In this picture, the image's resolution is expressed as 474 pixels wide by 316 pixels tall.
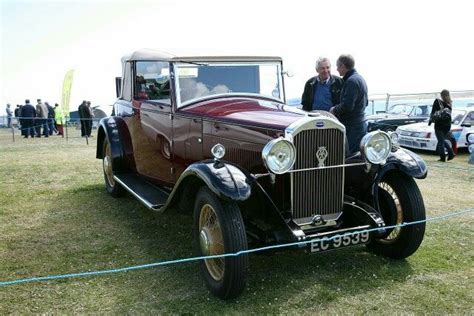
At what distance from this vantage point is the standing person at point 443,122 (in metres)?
10.5

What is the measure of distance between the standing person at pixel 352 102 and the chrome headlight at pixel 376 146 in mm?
1092

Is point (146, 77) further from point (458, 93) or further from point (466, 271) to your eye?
point (458, 93)

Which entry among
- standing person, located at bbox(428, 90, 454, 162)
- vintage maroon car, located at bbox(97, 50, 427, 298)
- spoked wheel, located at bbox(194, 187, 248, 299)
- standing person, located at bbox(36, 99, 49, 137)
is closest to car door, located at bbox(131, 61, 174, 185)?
vintage maroon car, located at bbox(97, 50, 427, 298)

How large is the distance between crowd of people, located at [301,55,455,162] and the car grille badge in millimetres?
1302

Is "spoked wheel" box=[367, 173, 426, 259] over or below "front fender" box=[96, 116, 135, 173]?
below

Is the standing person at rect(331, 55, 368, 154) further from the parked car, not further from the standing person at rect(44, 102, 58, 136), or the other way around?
the standing person at rect(44, 102, 58, 136)

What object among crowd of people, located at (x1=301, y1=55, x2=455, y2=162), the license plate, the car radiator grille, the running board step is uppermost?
crowd of people, located at (x1=301, y1=55, x2=455, y2=162)

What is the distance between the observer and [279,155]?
3.53m

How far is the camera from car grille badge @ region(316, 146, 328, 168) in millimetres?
3766

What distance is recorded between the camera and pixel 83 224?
547 centimetres

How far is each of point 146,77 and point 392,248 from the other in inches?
136

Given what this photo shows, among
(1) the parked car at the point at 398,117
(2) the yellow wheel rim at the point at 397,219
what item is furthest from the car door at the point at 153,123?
(1) the parked car at the point at 398,117

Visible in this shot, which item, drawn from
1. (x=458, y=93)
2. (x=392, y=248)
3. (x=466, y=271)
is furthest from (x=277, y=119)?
(x=458, y=93)

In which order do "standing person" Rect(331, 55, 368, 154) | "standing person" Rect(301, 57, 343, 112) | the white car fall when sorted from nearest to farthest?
"standing person" Rect(331, 55, 368, 154) → "standing person" Rect(301, 57, 343, 112) → the white car
